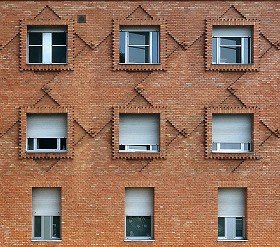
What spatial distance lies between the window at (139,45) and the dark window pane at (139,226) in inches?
190

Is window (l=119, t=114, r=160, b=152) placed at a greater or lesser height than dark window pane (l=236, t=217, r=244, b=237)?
greater

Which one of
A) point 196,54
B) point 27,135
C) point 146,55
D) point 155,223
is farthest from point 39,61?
point 155,223

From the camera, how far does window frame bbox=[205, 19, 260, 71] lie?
1566 cm

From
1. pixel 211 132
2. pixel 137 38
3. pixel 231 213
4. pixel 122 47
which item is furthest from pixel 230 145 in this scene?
pixel 122 47

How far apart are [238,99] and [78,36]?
522 centimetres

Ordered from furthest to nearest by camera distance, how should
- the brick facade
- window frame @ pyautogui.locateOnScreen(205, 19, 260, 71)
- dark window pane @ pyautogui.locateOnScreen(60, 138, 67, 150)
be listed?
1. dark window pane @ pyautogui.locateOnScreen(60, 138, 67, 150)
2. window frame @ pyautogui.locateOnScreen(205, 19, 260, 71)
3. the brick facade

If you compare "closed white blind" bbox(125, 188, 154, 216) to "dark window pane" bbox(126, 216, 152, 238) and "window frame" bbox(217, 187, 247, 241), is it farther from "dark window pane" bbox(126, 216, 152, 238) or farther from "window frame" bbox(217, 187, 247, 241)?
"window frame" bbox(217, 187, 247, 241)

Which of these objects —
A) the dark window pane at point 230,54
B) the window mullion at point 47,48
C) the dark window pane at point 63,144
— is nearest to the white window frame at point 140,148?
the dark window pane at point 63,144

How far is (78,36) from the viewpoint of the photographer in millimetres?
15758

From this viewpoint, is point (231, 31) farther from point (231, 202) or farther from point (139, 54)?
point (231, 202)

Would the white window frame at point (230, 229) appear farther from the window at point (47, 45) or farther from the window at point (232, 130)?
the window at point (47, 45)

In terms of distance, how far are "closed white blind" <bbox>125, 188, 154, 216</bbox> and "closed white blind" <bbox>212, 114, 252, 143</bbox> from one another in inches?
106

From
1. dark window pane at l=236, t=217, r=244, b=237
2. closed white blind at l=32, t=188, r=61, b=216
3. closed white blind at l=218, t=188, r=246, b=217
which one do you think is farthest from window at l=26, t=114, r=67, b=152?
dark window pane at l=236, t=217, r=244, b=237

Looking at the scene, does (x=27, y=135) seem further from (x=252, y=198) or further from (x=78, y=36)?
(x=252, y=198)
